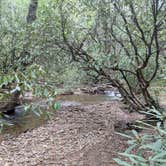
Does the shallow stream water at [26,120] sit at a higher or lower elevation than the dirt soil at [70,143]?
lower

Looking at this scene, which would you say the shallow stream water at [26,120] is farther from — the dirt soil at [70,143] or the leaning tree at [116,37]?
the leaning tree at [116,37]

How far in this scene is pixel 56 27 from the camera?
6.58 metres

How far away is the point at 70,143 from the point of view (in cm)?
576

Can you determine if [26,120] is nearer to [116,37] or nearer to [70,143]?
[70,143]

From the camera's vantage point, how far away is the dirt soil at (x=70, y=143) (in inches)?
192

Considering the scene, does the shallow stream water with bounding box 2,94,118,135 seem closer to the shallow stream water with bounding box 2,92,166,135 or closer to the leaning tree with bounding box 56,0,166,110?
the shallow stream water with bounding box 2,92,166,135

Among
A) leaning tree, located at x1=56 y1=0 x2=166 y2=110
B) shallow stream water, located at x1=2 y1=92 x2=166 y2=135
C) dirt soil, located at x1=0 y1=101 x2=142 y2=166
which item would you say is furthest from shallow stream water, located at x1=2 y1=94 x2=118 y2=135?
leaning tree, located at x1=56 y1=0 x2=166 y2=110

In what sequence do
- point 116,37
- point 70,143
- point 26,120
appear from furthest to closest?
1. point 26,120
2. point 116,37
3. point 70,143

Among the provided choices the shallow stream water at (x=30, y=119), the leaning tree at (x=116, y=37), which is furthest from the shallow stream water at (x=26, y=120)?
the leaning tree at (x=116, y=37)

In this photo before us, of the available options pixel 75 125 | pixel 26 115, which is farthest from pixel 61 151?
pixel 26 115

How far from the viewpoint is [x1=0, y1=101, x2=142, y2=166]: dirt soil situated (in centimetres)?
488

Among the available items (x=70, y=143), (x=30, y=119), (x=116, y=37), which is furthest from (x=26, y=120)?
(x=116, y=37)

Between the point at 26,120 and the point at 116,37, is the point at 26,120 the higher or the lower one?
the lower one

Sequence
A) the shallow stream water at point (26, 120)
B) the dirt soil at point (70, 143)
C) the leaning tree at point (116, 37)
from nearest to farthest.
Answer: the dirt soil at point (70, 143)
the leaning tree at point (116, 37)
the shallow stream water at point (26, 120)
